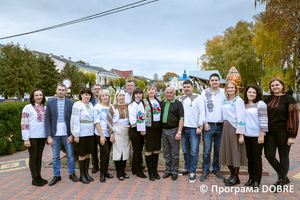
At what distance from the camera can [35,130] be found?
12.4ft

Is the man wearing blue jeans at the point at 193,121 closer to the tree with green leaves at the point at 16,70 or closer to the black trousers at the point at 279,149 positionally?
the black trousers at the point at 279,149

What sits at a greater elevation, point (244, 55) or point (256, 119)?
point (244, 55)

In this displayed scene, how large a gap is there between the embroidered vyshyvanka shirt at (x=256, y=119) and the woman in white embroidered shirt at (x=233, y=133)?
0.11 m

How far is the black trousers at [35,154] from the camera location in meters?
3.79

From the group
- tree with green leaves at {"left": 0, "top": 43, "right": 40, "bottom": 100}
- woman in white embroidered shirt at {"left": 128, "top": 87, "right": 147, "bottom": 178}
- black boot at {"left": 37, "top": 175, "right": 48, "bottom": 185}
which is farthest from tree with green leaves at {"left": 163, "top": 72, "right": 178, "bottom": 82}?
black boot at {"left": 37, "top": 175, "right": 48, "bottom": 185}

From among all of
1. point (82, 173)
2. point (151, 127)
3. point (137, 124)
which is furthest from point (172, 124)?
point (82, 173)

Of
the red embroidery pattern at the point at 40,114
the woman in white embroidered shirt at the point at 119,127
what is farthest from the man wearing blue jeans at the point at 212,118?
the red embroidery pattern at the point at 40,114

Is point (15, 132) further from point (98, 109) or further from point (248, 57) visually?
point (248, 57)

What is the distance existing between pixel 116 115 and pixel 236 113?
235cm

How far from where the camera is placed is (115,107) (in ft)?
13.0

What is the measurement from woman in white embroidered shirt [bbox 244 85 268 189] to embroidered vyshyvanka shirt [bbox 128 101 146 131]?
1.99 meters

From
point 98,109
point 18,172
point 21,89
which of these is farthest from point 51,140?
point 21,89

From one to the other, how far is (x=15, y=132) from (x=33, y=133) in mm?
3380

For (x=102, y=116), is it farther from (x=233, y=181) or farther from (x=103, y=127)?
(x=233, y=181)
